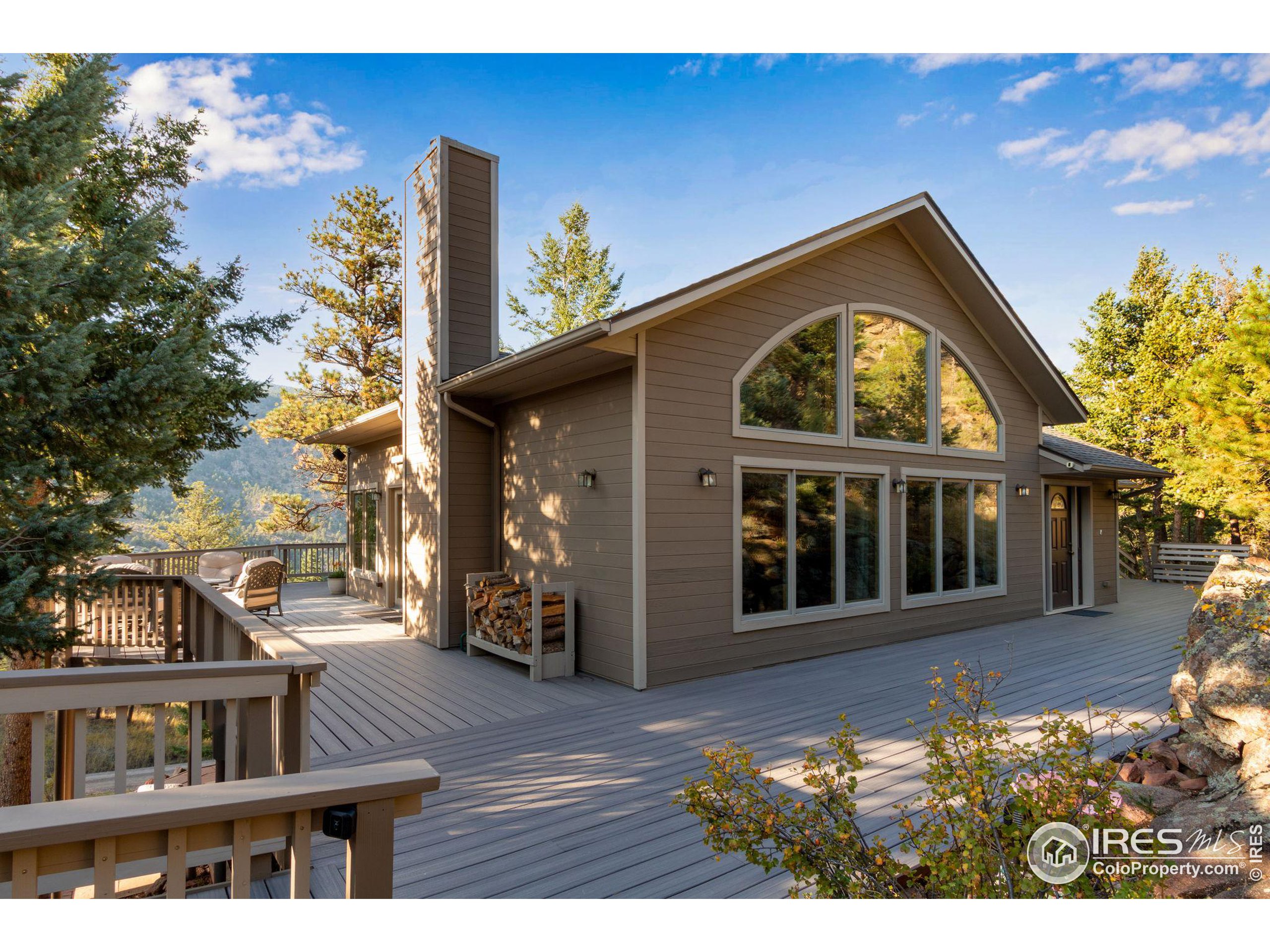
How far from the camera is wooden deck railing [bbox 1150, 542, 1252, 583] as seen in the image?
587 inches

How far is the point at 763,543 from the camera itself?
6.61 metres

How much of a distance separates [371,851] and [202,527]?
35305 millimetres

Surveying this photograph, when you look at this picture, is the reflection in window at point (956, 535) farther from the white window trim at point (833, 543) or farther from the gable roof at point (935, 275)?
the gable roof at point (935, 275)

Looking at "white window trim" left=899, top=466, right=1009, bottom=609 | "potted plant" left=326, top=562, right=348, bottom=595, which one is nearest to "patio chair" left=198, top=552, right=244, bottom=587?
"potted plant" left=326, top=562, right=348, bottom=595

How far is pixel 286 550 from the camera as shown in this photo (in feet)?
47.8

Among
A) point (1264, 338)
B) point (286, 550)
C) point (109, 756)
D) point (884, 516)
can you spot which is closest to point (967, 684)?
point (884, 516)

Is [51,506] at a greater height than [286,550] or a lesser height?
greater

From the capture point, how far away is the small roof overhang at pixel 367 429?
30.4ft

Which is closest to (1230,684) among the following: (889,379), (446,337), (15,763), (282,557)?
(889,379)

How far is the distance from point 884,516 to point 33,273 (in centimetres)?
788

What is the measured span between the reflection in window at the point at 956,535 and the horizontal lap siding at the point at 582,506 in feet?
15.0

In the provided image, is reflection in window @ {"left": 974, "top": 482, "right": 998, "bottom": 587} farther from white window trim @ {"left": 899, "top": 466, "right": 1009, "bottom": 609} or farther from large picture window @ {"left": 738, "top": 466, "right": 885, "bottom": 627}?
large picture window @ {"left": 738, "top": 466, "right": 885, "bottom": 627}
